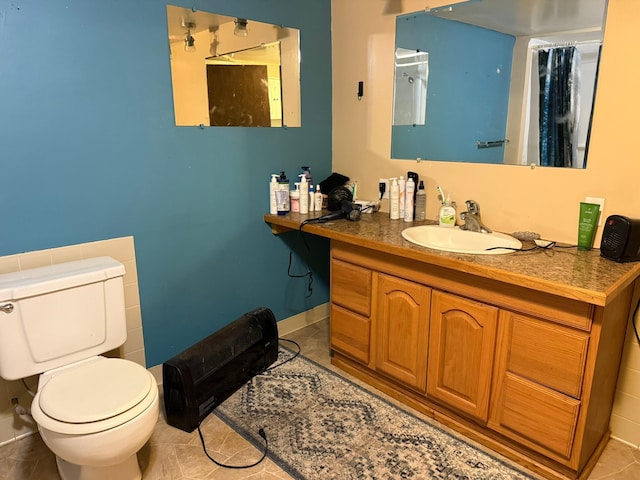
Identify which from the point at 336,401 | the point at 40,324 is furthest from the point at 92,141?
the point at 336,401

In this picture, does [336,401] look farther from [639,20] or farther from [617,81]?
[639,20]

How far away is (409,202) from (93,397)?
5.59 ft

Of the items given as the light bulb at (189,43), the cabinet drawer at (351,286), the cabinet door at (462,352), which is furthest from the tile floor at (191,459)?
the light bulb at (189,43)

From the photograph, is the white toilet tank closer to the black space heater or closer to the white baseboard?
the black space heater

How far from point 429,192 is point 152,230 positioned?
1.47 meters

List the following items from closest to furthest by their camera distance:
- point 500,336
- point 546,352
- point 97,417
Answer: point 97,417
point 546,352
point 500,336

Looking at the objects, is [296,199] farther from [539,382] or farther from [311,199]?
[539,382]

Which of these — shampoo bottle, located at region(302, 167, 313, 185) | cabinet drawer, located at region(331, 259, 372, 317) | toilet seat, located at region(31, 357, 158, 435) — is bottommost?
toilet seat, located at region(31, 357, 158, 435)

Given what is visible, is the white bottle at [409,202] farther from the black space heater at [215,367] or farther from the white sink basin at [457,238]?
the black space heater at [215,367]

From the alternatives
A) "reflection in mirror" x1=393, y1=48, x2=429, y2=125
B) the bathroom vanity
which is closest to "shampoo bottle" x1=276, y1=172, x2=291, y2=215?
the bathroom vanity

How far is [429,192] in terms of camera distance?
2457 mm

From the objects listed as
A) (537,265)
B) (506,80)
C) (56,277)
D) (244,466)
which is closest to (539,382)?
(537,265)

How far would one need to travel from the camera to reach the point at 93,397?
61.2 inches

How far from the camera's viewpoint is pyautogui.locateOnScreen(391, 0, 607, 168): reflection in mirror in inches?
72.9
